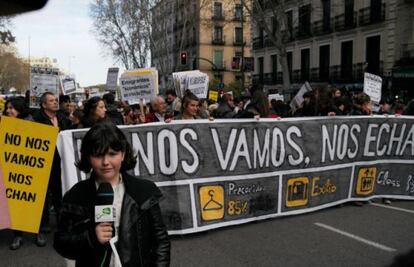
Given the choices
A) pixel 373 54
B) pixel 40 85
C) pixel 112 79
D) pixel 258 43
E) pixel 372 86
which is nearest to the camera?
pixel 40 85

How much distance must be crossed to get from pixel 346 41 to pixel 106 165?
34.3m

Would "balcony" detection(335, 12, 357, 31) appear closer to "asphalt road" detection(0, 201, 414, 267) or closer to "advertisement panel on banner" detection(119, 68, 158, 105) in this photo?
"advertisement panel on banner" detection(119, 68, 158, 105)

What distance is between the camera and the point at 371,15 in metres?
31.5

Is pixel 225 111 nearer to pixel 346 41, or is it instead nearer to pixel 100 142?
pixel 100 142

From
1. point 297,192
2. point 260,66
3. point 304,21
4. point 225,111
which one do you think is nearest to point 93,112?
point 297,192

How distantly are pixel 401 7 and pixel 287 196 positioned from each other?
25.4 metres

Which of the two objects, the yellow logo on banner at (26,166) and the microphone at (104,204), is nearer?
the microphone at (104,204)

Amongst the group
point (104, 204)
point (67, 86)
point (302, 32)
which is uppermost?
point (302, 32)

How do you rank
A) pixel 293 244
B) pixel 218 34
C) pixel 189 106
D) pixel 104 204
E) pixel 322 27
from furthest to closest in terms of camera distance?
1. pixel 218 34
2. pixel 322 27
3. pixel 189 106
4. pixel 293 244
5. pixel 104 204

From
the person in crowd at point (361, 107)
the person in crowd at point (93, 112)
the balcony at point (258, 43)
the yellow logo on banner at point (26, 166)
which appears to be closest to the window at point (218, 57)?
the balcony at point (258, 43)

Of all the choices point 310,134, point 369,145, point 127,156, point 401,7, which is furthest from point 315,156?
point 401,7

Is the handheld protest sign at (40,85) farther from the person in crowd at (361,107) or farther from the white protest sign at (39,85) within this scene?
the person in crowd at (361,107)

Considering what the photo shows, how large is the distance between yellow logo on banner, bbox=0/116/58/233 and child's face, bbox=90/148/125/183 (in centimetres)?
301

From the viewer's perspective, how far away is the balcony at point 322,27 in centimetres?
3612
